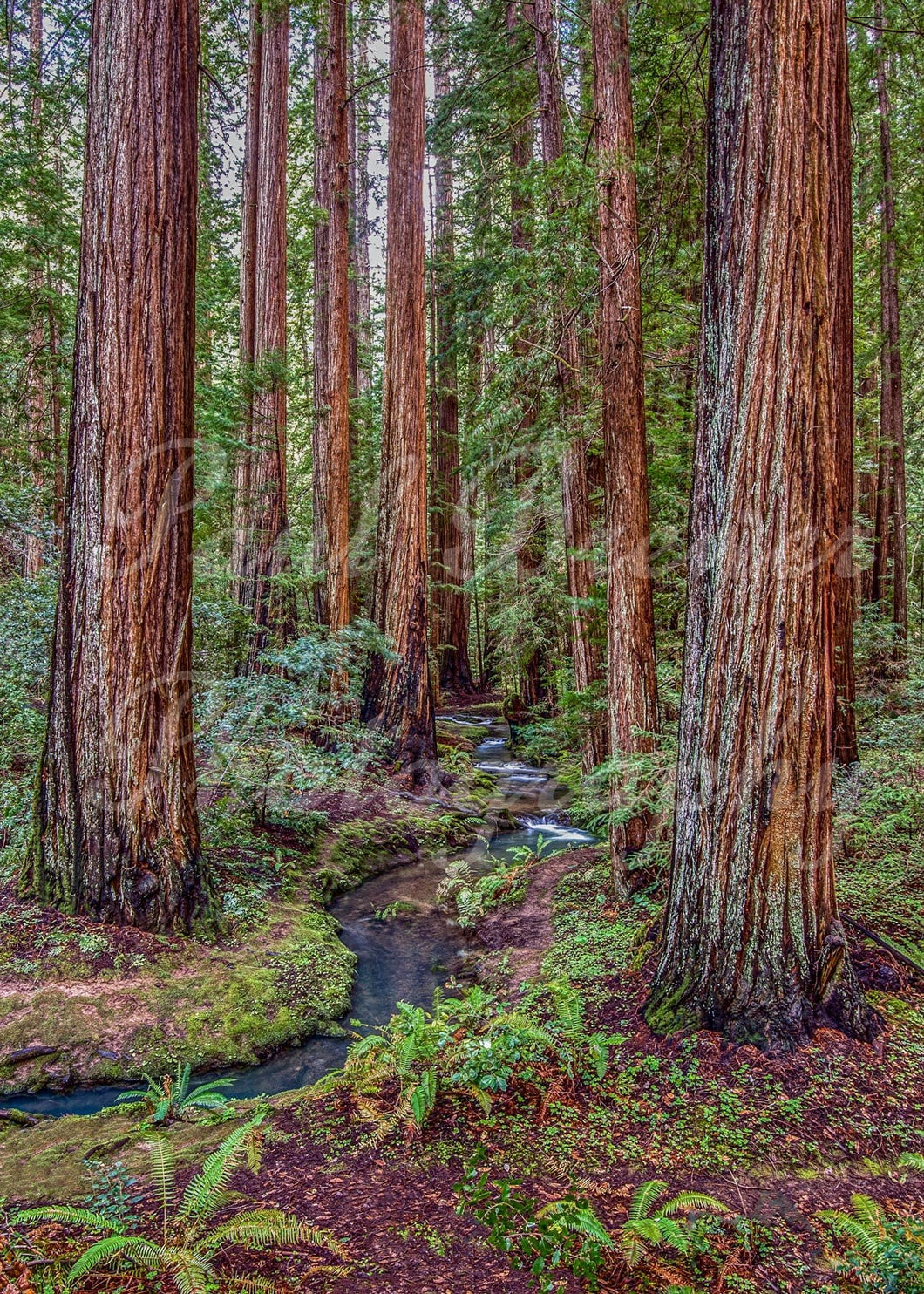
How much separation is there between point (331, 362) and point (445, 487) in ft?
21.8

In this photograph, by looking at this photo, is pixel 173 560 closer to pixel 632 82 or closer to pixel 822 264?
pixel 822 264

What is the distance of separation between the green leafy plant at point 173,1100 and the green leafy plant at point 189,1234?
891 millimetres

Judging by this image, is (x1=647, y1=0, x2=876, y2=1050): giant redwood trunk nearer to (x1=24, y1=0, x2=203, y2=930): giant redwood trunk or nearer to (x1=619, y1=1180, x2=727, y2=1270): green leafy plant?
(x1=619, y1=1180, x2=727, y2=1270): green leafy plant

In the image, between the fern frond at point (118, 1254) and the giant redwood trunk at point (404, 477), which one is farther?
the giant redwood trunk at point (404, 477)

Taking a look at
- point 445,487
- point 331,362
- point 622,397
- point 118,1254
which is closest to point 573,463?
point 622,397

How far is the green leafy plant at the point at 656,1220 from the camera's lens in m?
2.33

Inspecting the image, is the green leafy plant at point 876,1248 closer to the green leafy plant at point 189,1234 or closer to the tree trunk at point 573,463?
the green leafy plant at point 189,1234

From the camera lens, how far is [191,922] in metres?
5.56

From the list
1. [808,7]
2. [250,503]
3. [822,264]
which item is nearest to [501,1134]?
[822,264]

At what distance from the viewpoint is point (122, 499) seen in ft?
17.3

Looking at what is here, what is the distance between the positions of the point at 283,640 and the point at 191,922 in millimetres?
6845

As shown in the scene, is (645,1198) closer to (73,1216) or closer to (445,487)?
(73,1216)

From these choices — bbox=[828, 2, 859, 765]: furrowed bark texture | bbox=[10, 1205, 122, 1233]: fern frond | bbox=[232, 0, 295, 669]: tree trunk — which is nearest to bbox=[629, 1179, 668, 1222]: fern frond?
bbox=[10, 1205, 122, 1233]: fern frond

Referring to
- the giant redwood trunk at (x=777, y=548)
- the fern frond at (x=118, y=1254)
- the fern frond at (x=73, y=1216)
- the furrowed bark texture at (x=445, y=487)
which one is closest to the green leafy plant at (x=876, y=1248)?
the giant redwood trunk at (x=777, y=548)
